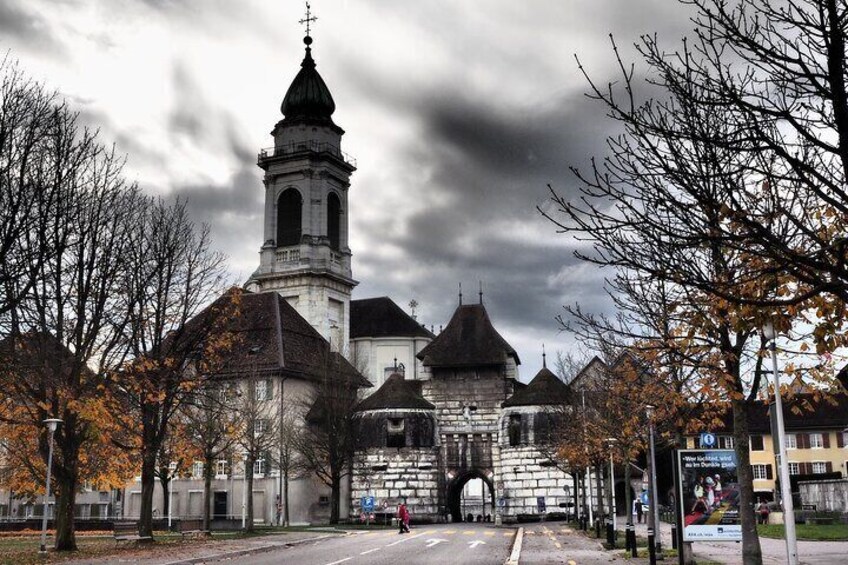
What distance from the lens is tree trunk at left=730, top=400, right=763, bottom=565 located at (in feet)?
55.4

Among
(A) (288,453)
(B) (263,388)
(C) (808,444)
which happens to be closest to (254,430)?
(A) (288,453)

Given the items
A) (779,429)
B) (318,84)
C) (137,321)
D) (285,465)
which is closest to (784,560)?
(779,429)

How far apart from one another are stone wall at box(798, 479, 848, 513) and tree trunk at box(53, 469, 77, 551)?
33.9 meters

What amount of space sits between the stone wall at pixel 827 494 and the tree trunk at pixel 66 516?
33917mm

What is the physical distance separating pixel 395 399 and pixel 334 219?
3100 centimetres

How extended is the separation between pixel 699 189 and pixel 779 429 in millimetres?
5150

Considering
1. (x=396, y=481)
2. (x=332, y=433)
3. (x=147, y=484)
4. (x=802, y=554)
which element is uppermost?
(x=332, y=433)

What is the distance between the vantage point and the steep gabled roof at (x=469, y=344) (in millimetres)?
72750

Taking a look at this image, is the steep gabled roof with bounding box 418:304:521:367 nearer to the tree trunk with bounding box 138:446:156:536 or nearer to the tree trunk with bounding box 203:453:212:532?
the tree trunk with bounding box 203:453:212:532

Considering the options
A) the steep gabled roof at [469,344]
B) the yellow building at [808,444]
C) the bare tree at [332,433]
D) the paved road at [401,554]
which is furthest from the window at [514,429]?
the paved road at [401,554]

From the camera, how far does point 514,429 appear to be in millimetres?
67750

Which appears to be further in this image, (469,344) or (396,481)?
(469,344)

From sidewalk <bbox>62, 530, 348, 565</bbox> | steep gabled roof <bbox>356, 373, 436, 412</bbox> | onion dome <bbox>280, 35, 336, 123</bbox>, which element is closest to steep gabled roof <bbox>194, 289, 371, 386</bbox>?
steep gabled roof <bbox>356, 373, 436, 412</bbox>

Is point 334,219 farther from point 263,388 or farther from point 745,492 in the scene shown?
point 745,492
